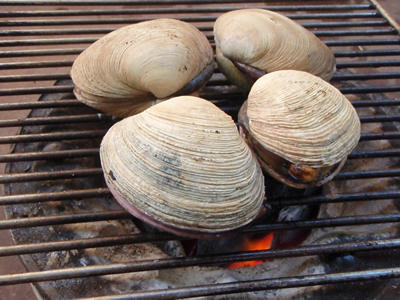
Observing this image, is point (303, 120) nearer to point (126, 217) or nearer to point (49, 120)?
point (126, 217)

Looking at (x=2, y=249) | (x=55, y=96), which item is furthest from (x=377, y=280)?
(x=55, y=96)

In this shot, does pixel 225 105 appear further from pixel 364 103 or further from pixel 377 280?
pixel 377 280

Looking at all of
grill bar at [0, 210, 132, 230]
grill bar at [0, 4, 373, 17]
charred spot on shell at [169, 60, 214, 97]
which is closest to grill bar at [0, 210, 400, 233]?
grill bar at [0, 210, 132, 230]

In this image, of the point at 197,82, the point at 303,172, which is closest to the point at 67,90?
the point at 197,82

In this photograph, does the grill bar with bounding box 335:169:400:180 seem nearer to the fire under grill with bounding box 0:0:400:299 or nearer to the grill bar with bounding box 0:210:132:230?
the fire under grill with bounding box 0:0:400:299

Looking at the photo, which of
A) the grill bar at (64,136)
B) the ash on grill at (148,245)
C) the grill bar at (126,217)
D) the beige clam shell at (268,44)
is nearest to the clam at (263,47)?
the beige clam shell at (268,44)

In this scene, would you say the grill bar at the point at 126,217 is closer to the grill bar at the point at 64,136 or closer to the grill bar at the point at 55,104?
the grill bar at the point at 64,136

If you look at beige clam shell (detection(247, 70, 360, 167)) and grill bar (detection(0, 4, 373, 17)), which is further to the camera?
grill bar (detection(0, 4, 373, 17))

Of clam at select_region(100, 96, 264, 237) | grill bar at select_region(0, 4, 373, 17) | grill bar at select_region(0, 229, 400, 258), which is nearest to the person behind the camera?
clam at select_region(100, 96, 264, 237)
